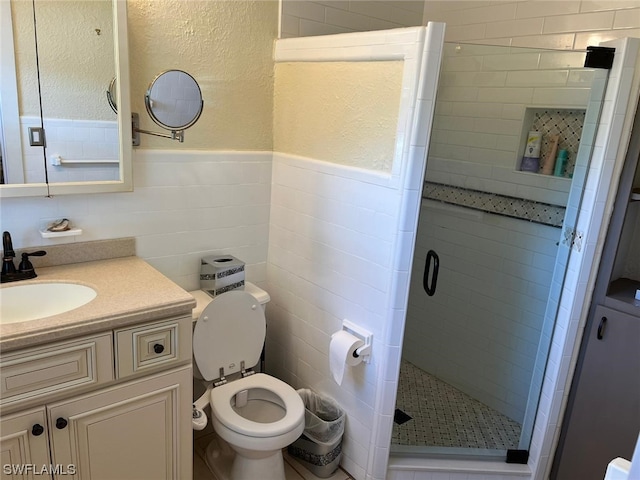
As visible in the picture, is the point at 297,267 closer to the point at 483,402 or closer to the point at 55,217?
the point at 55,217

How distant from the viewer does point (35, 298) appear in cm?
172

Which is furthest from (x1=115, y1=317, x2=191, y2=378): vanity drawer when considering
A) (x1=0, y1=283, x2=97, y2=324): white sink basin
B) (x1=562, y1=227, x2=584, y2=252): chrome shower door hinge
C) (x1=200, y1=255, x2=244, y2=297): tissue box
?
(x1=562, y1=227, x2=584, y2=252): chrome shower door hinge

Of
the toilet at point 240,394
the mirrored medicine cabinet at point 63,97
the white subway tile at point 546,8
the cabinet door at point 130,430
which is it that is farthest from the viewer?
the white subway tile at point 546,8

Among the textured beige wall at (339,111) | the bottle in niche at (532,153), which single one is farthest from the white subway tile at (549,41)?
the textured beige wall at (339,111)

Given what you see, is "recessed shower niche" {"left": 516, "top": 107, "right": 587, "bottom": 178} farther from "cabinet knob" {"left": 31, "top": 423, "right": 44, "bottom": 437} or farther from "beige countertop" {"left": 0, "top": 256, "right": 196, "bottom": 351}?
"cabinet knob" {"left": 31, "top": 423, "right": 44, "bottom": 437}

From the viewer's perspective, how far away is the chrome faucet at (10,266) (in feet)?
5.59

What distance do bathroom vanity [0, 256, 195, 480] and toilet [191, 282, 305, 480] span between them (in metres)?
0.20

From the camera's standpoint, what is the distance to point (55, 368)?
1442mm

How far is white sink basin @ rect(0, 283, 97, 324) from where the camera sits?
166 cm

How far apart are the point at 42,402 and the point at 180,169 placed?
3.49ft

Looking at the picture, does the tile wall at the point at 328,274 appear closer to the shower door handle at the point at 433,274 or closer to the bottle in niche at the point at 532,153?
the shower door handle at the point at 433,274

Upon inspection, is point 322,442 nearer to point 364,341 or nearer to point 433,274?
point 364,341

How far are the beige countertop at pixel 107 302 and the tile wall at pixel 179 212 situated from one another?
0.14 metres

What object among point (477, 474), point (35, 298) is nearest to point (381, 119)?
point (35, 298)
